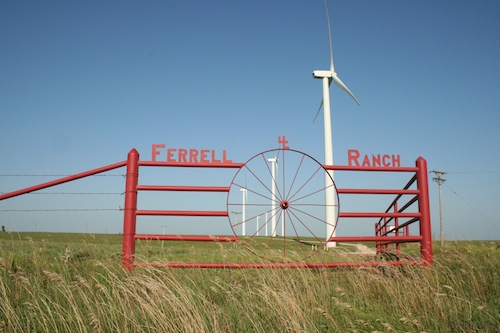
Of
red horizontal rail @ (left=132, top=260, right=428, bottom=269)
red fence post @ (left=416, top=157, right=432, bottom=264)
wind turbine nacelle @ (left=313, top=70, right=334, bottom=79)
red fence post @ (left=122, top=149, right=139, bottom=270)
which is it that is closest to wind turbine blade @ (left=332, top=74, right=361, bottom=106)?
wind turbine nacelle @ (left=313, top=70, right=334, bottom=79)

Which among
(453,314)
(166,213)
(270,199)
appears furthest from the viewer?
(270,199)

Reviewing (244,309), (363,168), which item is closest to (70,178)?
(244,309)

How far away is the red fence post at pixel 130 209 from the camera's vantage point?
663cm

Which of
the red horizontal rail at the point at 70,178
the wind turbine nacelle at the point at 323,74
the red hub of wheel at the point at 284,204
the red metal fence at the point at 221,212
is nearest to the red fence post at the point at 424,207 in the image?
the red metal fence at the point at 221,212

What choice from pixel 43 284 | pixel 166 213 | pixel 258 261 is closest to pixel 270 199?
pixel 258 261

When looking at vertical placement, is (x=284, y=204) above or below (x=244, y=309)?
above

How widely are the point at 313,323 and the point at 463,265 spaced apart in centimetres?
414

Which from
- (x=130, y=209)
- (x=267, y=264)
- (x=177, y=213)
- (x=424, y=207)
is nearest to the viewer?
(x=267, y=264)

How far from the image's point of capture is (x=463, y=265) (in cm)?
687

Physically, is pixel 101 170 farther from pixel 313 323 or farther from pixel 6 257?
pixel 313 323

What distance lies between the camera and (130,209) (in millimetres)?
6793

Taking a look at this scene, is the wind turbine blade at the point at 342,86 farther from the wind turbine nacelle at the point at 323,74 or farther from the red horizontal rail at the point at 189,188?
the red horizontal rail at the point at 189,188

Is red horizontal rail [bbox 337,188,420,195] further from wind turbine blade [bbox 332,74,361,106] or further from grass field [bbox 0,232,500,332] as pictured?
wind turbine blade [bbox 332,74,361,106]

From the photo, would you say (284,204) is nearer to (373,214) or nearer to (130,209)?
(373,214)
